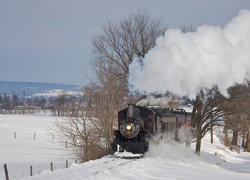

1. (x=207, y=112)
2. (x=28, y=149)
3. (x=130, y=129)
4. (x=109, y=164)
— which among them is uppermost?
(x=207, y=112)

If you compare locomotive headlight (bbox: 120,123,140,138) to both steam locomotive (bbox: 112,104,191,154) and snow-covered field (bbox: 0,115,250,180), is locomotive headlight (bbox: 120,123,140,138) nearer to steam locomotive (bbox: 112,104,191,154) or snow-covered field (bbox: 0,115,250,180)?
steam locomotive (bbox: 112,104,191,154)

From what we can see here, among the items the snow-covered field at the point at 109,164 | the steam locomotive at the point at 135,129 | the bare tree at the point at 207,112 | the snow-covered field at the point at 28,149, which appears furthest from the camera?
the bare tree at the point at 207,112

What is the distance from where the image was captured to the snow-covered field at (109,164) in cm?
1365

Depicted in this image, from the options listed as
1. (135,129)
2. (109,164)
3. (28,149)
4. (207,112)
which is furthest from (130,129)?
(28,149)

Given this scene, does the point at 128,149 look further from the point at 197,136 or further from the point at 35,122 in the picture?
the point at 35,122

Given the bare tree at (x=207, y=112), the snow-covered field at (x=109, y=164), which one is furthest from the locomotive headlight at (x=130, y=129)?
the bare tree at (x=207, y=112)

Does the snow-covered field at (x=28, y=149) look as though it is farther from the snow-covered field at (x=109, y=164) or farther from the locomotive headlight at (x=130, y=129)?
the locomotive headlight at (x=130, y=129)

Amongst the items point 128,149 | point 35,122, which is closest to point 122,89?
point 128,149

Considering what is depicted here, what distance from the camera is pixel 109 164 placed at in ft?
51.6

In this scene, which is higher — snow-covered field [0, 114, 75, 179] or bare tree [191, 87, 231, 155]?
bare tree [191, 87, 231, 155]

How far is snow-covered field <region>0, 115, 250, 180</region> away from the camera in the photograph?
44.8 ft

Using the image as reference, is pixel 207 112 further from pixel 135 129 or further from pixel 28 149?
pixel 28 149

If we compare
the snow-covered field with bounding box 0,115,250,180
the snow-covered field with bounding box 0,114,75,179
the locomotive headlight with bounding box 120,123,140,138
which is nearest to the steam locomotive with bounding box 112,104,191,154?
the locomotive headlight with bounding box 120,123,140,138

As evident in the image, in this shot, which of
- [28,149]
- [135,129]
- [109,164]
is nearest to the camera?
[109,164]
